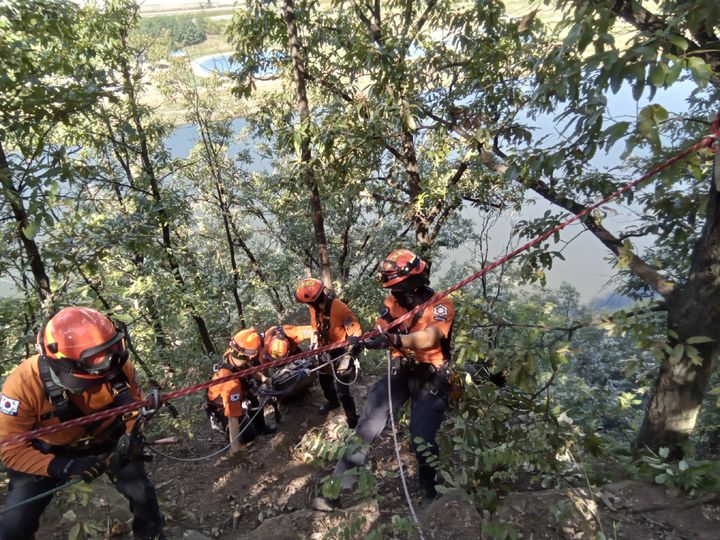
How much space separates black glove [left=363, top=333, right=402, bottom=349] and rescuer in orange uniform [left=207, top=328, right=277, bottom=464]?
1844 mm

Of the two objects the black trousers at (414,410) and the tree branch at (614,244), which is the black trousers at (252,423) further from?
the tree branch at (614,244)

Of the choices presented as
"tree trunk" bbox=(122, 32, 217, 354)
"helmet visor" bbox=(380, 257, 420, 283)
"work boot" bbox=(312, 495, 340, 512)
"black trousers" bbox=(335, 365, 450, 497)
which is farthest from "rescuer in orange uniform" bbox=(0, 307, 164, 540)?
"tree trunk" bbox=(122, 32, 217, 354)

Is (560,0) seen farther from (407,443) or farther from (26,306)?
(26,306)

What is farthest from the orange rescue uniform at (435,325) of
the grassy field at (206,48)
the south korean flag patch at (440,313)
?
the grassy field at (206,48)

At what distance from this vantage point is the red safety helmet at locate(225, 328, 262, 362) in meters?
4.93

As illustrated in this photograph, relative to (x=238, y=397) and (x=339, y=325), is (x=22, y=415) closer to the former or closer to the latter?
(x=238, y=397)

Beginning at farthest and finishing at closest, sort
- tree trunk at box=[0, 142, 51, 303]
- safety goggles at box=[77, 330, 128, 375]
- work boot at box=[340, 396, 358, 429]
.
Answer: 1. work boot at box=[340, 396, 358, 429]
2. tree trunk at box=[0, 142, 51, 303]
3. safety goggles at box=[77, 330, 128, 375]

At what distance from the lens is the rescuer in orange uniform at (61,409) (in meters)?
2.68

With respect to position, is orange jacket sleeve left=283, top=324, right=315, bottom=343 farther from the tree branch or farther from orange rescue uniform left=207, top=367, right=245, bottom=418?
the tree branch

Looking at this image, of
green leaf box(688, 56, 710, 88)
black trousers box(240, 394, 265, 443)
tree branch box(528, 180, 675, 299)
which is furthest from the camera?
black trousers box(240, 394, 265, 443)

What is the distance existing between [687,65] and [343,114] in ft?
13.6

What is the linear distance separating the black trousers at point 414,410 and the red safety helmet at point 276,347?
4.99 ft

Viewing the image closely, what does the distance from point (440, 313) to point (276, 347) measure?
224 cm

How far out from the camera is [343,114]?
18.6 feet
